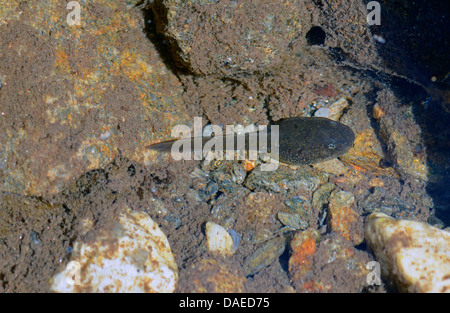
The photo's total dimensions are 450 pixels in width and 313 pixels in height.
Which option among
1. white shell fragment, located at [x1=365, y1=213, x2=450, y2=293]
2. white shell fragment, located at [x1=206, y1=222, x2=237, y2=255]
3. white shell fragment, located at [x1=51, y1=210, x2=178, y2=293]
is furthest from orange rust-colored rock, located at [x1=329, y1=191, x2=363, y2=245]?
white shell fragment, located at [x1=51, y1=210, x2=178, y2=293]

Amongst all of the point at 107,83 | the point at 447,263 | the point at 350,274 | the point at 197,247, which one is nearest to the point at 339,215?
the point at 350,274

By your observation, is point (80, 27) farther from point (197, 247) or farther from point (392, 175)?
point (392, 175)

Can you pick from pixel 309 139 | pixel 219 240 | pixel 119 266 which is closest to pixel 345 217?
pixel 309 139

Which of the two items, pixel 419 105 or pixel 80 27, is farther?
pixel 419 105

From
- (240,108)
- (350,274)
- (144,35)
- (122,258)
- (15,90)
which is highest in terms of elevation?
(144,35)

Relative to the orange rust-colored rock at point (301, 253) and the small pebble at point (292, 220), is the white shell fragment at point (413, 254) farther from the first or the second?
the small pebble at point (292, 220)

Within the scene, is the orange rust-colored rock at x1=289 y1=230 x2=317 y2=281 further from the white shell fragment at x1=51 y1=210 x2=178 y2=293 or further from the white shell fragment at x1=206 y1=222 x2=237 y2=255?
the white shell fragment at x1=51 y1=210 x2=178 y2=293
